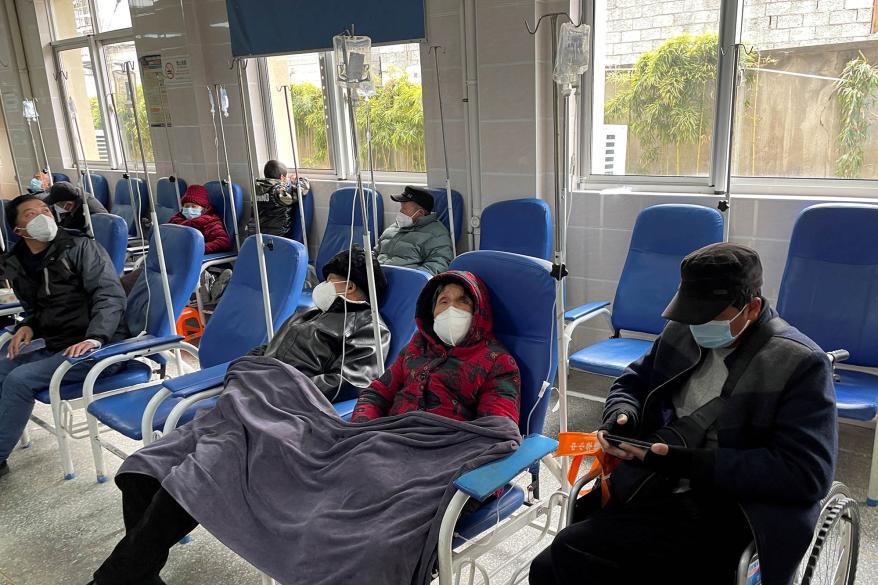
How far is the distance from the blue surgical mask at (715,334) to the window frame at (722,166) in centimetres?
157

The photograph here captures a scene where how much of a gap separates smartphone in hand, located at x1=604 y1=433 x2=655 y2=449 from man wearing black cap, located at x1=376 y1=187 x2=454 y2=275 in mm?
2109

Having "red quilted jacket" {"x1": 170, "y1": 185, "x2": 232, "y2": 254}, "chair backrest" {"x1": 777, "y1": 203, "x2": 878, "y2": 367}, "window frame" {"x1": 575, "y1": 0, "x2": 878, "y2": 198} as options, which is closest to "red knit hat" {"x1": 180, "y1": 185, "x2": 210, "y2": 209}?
"red quilted jacket" {"x1": 170, "y1": 185, "x2": 232, "y2": 254}

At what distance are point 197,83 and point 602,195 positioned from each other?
10.9 feet

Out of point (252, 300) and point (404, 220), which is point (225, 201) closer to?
point (404, 220)

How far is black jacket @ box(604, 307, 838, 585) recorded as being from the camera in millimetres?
1305

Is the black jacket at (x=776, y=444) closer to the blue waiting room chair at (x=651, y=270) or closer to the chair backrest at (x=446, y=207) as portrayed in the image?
the blue waiting room chair at (x=651, y=270)

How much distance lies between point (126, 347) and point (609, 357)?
1.82m

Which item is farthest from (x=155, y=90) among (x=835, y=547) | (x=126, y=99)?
(x=835, y=547)

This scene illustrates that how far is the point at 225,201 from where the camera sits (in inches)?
193

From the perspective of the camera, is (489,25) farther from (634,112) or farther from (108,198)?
(108,198)

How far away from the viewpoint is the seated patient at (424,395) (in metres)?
1.73

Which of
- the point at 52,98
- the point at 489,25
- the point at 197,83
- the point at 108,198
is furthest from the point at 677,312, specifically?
the point at 52,98

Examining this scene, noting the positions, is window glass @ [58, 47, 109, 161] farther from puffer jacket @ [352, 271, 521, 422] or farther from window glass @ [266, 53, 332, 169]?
puffer jacket @ [352, 271, 521, 422]

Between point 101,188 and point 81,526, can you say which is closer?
point 81,526
